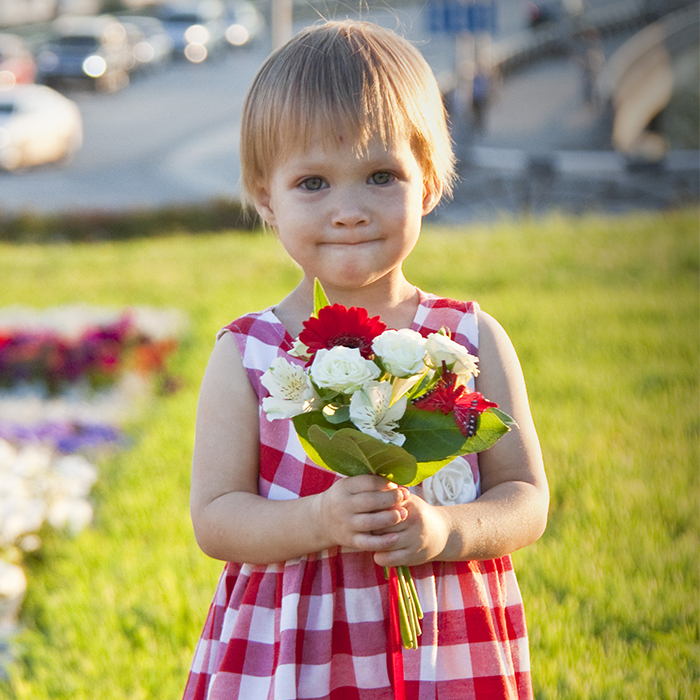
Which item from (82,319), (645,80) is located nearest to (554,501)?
(82,319)

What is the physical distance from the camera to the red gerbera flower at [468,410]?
46.5 inches

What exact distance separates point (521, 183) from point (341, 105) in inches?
474

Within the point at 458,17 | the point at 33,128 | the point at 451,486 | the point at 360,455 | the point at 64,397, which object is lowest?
the point at 64,397

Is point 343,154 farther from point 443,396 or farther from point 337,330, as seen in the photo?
point 443,396

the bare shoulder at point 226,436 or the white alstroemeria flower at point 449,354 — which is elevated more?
the white alstroemeria flower at point 449,354

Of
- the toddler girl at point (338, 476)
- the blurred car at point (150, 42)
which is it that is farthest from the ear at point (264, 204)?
the blurred car at point (150, 42)

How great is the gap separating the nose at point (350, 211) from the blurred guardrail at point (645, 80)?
22.4 metres

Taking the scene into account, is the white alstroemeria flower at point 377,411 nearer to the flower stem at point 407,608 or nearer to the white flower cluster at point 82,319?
the flower stem at point 407,608

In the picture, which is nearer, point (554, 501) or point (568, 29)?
point (554, 501)

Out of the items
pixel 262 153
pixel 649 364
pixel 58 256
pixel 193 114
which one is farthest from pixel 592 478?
pixel 193 114

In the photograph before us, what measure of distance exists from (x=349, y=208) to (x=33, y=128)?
47.6ft

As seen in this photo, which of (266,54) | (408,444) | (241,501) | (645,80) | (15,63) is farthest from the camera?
(645,80)

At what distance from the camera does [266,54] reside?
1392cm

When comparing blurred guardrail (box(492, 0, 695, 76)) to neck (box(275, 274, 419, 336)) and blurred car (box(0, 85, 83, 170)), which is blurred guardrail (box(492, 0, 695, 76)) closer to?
blurred car (box(0, 85, 83, 170))
